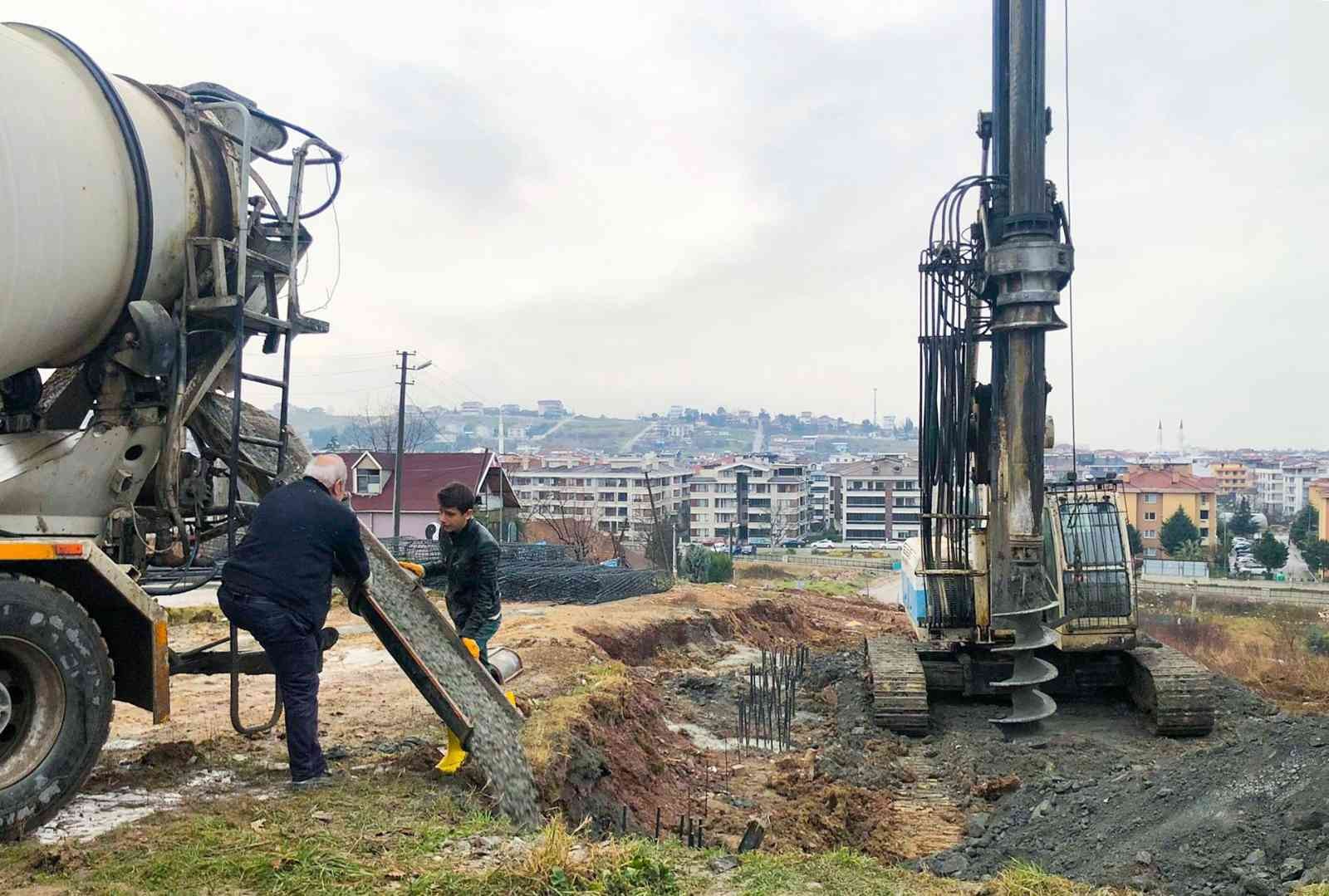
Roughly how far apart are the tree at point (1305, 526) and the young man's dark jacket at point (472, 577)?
239 feet

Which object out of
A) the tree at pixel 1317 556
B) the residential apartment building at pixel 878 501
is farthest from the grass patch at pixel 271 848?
the residential apartment building at pixel 878 501

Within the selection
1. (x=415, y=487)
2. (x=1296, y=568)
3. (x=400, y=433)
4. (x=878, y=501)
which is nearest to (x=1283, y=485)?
(x=878, y=501)

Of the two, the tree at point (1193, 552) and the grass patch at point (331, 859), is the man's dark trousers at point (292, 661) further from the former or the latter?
the tree at point (1193, 552)

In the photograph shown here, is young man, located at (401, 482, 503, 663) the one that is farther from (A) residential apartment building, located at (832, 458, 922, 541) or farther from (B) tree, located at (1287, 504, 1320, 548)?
(A) residential apartment building, located at (832, 458, 922, 541)

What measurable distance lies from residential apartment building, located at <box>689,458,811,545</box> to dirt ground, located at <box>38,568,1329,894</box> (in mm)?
93484

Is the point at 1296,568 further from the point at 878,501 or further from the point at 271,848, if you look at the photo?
the point at 271,848

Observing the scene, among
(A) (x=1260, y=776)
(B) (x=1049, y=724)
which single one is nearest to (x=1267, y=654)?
(B) (x=1049, y=724)

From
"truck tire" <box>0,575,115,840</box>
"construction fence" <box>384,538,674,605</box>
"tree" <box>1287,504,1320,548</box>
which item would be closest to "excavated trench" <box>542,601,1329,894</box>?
"truck tire" <box>0,575,115,840</box>

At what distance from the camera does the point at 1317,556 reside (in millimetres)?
60750

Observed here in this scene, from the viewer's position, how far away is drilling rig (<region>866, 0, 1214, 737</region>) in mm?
10969

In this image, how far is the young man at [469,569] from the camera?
7520mm

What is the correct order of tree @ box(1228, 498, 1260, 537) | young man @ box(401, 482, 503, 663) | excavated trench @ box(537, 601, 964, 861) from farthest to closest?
tree @ box(1228, 498, 1260, 537) < excavated trench @ box(537, 601, 964, 861) < young man @ box(401, 482, 503, 663)

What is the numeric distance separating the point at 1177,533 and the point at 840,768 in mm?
68970

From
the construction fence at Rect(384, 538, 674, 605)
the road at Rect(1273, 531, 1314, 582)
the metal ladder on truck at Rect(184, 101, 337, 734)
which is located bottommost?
the road at Rect(1273, 531, 1314, 582)
